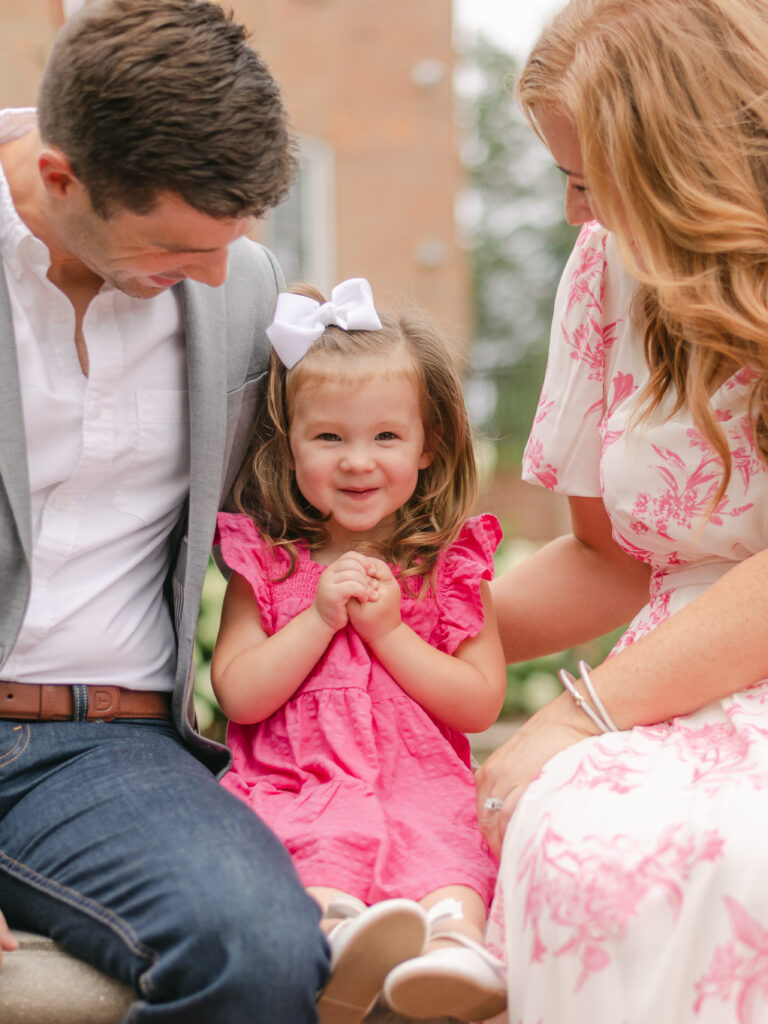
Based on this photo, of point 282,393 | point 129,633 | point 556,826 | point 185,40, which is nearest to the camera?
point 556,826

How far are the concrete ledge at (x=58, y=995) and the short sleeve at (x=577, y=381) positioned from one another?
1.18 m

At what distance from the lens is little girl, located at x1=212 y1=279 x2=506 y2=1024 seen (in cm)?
190

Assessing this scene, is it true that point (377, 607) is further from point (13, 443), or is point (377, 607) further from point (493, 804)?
point (13, 443)

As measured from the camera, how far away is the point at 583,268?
87.5 inches

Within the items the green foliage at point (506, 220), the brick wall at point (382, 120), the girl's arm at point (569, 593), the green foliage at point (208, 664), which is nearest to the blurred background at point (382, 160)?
the brick wall at point (382, 120)

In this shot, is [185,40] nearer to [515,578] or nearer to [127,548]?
[127,548]

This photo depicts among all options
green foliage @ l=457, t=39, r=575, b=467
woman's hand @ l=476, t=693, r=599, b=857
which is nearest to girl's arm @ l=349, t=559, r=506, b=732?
woman's hand @ l=476, t=693, r=599, b=857

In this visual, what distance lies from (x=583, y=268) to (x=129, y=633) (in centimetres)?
106

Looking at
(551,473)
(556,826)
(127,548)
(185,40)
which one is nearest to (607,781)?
(556,826)

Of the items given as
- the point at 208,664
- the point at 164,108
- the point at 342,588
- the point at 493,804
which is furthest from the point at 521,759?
the point at 208,664

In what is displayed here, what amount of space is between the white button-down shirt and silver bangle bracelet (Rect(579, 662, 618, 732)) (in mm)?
749

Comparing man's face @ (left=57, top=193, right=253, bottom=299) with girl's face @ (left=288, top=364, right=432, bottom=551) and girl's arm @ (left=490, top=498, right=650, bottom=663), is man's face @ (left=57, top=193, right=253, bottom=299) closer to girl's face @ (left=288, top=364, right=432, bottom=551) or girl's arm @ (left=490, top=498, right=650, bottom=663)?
girl's face @ (left=288, top=364, right=432, bottom=551)

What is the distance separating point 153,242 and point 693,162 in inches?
33.3

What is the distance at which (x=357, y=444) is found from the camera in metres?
2.13
